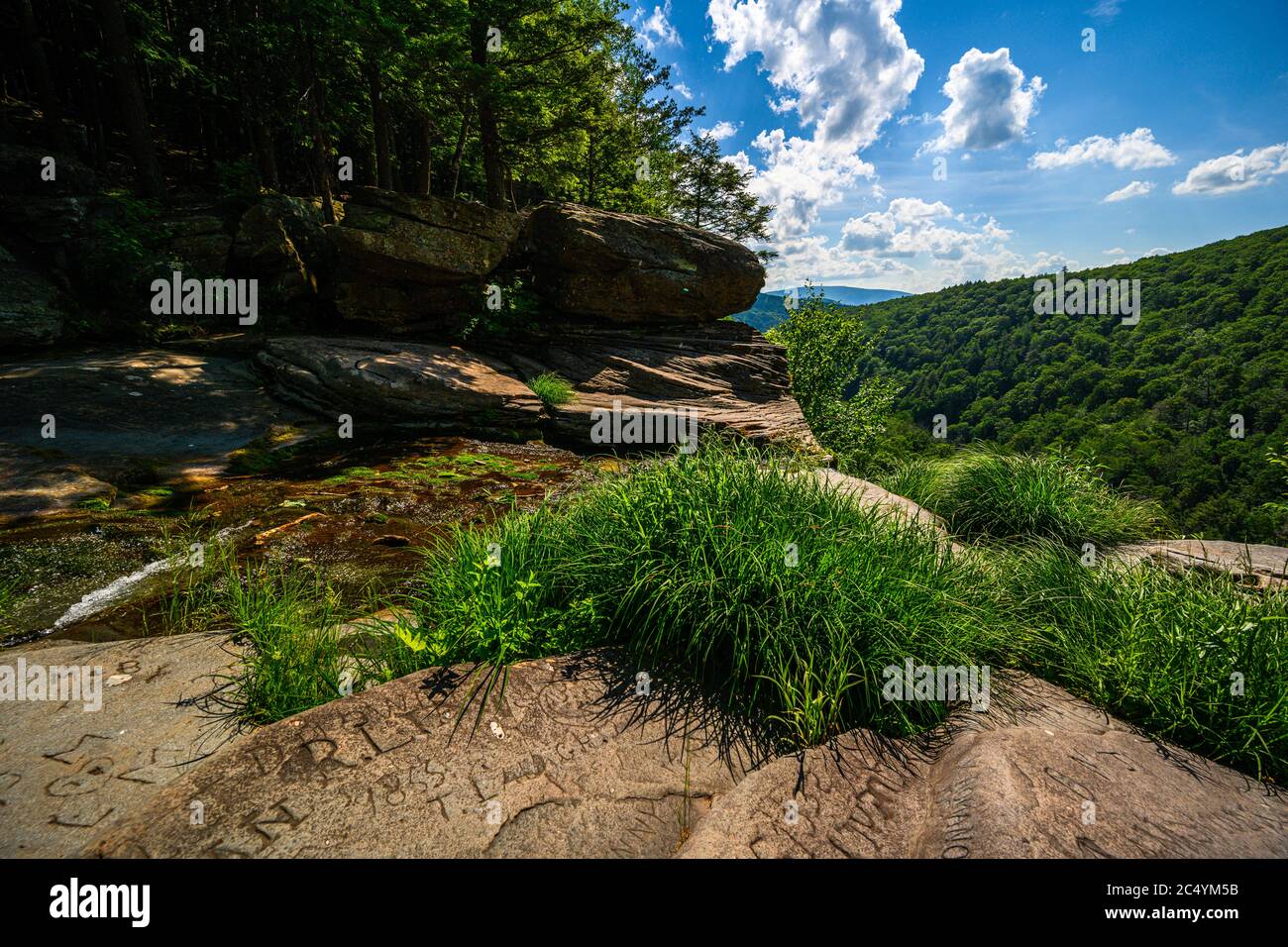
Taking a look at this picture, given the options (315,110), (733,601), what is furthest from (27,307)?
(733,601)

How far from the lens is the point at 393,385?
353 inches

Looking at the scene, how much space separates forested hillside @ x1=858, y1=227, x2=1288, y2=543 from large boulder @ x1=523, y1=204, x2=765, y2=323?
3021cm

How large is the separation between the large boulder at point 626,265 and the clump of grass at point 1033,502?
26.0 ft

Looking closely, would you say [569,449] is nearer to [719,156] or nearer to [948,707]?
[948,707]

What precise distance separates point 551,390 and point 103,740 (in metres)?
8.64

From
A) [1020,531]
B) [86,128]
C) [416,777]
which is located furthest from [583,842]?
[86,128]

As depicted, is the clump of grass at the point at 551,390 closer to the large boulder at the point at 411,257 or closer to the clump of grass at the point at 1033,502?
the large boulder at the point at 411,257

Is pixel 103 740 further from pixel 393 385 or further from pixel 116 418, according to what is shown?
pixel 393 385

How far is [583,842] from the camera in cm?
204

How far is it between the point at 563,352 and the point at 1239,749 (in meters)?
12.0

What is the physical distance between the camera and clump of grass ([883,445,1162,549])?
6621 mm
